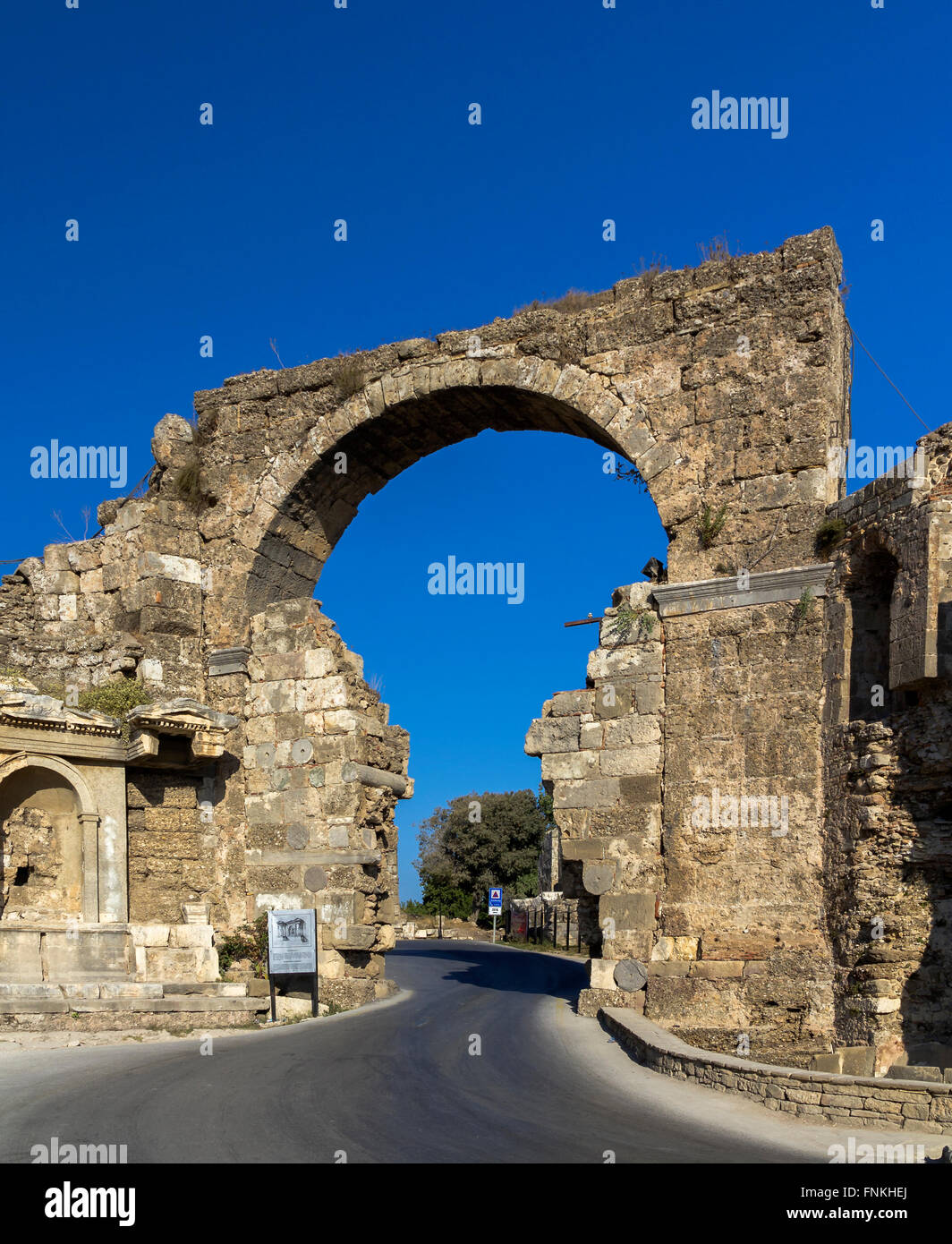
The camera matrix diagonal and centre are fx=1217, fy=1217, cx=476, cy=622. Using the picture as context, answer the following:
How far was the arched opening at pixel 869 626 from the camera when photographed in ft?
31.7

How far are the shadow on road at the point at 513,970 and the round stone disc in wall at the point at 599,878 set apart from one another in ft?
5.62

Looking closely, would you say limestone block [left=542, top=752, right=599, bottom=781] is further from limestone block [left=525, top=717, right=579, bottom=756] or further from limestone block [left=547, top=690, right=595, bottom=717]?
limestone block [left=547, top=690, right=595, bottom=717]

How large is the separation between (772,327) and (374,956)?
23.6ft

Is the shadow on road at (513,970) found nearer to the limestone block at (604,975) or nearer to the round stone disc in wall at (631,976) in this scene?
the limestone block at (604,975)

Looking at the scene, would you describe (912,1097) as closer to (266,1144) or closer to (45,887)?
(266,1144)

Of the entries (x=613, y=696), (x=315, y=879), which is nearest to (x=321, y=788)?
(x=315, y=879)

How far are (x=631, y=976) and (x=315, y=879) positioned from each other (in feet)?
10.9

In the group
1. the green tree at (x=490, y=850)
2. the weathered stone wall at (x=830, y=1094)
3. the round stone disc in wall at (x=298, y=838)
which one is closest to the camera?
the weathered stone wall at (x=830, y=1094)

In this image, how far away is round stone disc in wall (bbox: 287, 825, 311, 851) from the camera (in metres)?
12.1

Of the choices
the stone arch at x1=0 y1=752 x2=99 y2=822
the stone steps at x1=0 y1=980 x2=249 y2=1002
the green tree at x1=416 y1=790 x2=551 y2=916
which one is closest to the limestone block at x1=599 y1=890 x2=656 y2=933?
the stone steps at x1=0 y1=980 x2=249 y2=1002

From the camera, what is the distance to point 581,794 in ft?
36.0

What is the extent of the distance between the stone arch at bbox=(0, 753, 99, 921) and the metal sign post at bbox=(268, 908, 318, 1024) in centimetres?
183

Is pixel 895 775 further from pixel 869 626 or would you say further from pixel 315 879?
pixel 315 879
